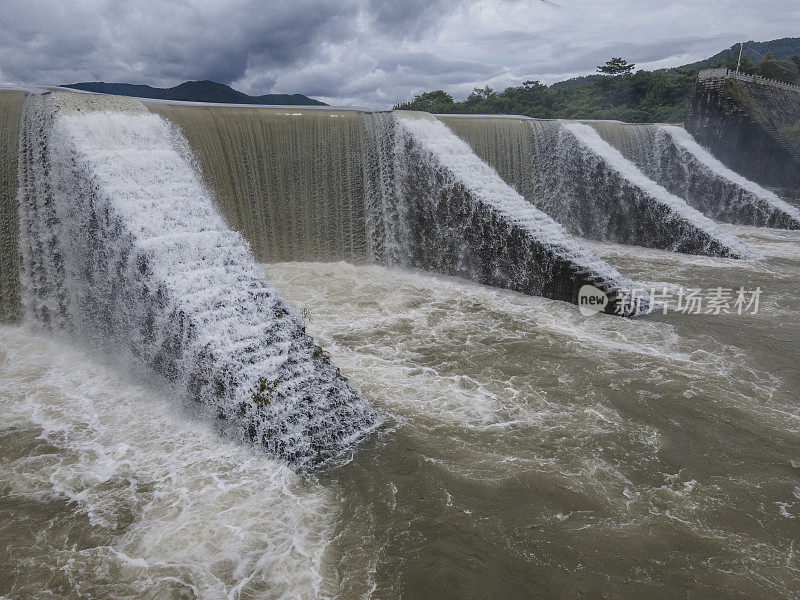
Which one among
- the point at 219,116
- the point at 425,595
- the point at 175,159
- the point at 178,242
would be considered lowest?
the point at 425,595

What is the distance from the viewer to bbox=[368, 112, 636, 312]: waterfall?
7.55 m

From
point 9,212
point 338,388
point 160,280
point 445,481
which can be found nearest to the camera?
point 445,481

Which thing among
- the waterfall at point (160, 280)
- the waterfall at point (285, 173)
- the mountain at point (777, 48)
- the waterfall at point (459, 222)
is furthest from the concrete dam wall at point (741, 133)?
the mountain at point (777, 48)

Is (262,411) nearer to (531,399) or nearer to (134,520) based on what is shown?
(134,520)

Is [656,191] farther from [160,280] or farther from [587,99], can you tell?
[587,99]

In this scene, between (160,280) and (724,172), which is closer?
(160,280)

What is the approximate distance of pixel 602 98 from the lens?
33.3 metres

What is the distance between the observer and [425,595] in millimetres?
2799

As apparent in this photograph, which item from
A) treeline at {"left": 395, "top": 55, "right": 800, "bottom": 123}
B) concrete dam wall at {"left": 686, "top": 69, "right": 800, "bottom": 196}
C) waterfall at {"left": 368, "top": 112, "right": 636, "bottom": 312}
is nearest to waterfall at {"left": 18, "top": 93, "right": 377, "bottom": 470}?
waterfall at {"left": 368, "top": 112, "right": 636, "bottom": 312}

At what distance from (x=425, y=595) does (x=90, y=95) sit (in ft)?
23.2

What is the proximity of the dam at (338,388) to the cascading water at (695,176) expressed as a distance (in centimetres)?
527

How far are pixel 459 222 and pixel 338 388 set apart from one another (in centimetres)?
494

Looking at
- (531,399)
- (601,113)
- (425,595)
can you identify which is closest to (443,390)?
(531,399)

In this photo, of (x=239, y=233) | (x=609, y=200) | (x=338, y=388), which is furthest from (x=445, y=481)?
(x=609, y=200)
